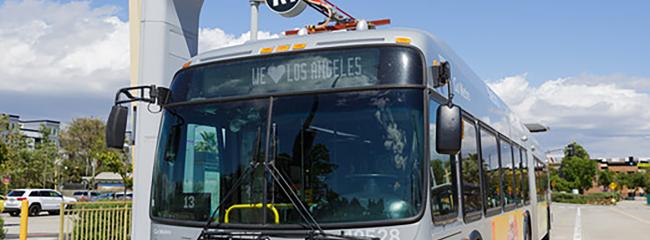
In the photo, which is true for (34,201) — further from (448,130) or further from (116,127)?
(448,130)

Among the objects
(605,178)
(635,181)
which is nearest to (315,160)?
(605,178)

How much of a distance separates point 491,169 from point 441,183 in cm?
277

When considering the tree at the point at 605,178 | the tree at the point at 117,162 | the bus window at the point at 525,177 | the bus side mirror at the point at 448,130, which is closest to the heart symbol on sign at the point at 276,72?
the bus side mirror at the point at 448,130

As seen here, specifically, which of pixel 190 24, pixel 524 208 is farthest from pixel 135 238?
pixel 524 208

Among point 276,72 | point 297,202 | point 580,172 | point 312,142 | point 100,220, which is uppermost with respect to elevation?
point 580,172

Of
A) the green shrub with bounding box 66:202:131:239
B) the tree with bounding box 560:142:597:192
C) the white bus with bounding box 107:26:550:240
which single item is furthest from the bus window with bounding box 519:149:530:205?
the tree with bounding box 560:142:597:192

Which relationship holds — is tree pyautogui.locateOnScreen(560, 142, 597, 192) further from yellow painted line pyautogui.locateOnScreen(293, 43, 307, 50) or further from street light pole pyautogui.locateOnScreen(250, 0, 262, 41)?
yellow painted line pyautogui.locateOnScreen(293, 43, 307, 50)

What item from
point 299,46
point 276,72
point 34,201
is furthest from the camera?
point 34,201

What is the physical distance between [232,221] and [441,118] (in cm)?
177

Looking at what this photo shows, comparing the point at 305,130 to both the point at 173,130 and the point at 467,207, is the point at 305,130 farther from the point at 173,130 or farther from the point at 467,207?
the point at 467,207

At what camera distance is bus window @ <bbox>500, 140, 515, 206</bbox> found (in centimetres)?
874

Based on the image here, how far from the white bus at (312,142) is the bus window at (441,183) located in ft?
0.05

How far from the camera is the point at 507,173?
29.7ft

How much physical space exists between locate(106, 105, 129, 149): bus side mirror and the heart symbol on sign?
139 centimetres
